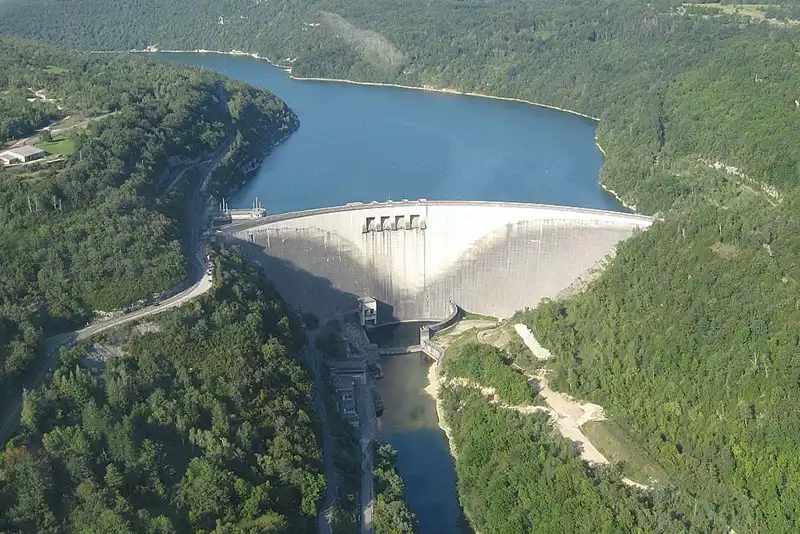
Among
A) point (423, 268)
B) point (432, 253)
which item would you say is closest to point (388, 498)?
point (423, 268)

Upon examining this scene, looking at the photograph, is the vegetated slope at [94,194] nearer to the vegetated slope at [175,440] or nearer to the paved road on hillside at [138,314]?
the paved road on hillside at [138,314]

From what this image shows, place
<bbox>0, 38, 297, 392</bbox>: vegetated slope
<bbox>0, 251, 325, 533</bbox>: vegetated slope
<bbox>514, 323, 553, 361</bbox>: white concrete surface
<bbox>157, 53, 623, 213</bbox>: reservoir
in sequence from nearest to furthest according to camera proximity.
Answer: <bbox>0, 251, 325, 533</bbox>: vegetated slope < <bbox>0, 38, 297, 392</bbox>: vegetated slope < <bbox>514, 323, 553, 361</bbox>: white concrete surface < <bbox>157, 53, 623, 213</bbox>: reservoir

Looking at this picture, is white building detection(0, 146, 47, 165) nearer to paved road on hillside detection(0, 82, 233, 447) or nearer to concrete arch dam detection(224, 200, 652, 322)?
paved road on hillside detection(0, 82, 233, 447)

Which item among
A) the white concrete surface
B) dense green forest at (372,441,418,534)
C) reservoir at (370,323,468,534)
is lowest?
reservoir at (370,323,468,534)

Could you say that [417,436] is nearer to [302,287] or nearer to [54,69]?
[302,287]

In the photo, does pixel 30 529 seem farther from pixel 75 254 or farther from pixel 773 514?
pixel 773 514

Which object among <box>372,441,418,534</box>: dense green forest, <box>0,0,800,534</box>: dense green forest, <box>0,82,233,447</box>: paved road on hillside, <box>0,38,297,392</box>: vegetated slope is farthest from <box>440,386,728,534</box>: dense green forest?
<box>0,38,297,392</box>: vegetated slope

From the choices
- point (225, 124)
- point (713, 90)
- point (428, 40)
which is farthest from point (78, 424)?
point (428, 40)
